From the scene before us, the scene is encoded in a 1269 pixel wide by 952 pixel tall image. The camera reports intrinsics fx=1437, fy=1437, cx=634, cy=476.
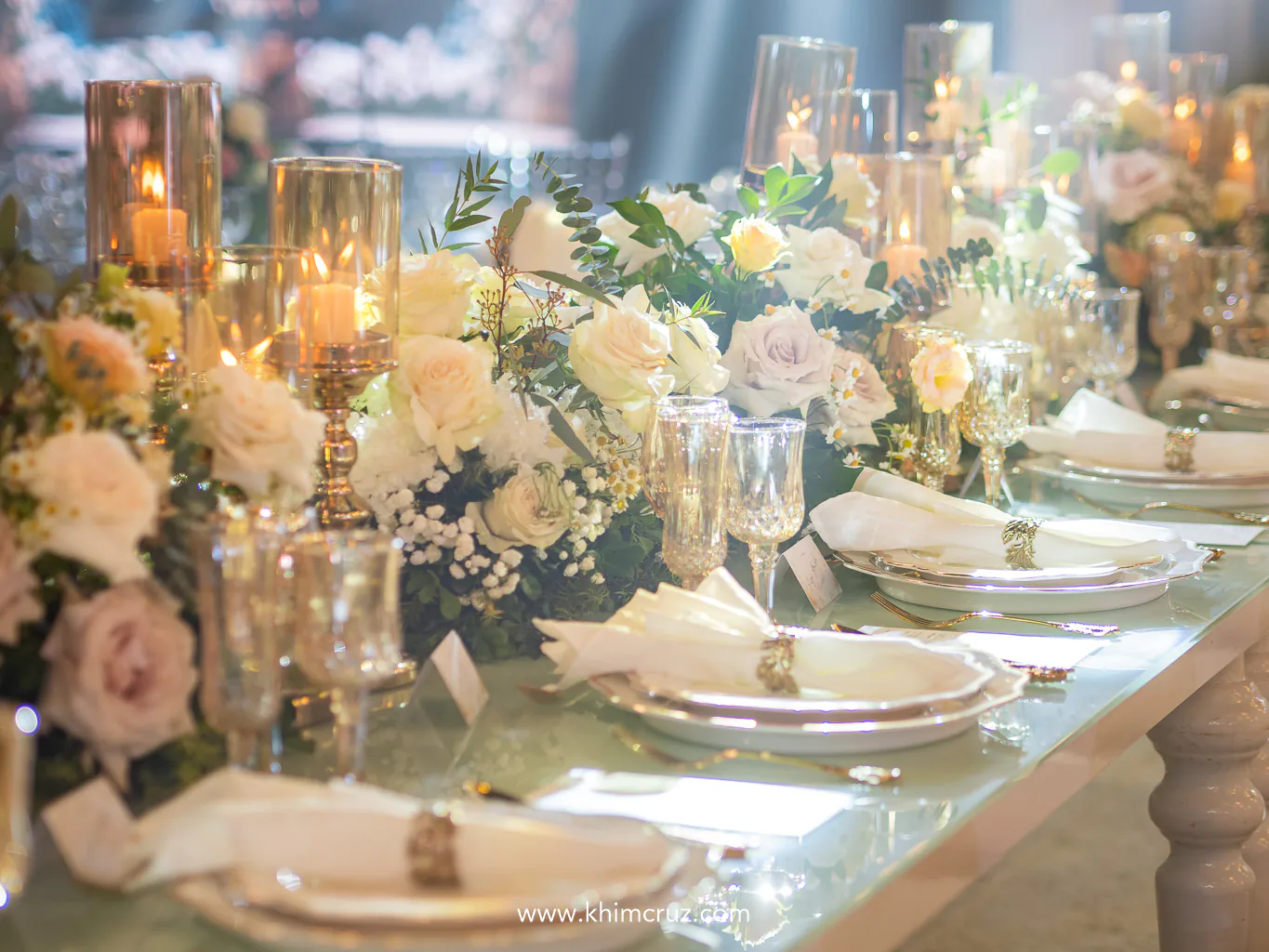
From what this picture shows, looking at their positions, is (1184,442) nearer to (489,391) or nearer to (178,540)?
(489,391)

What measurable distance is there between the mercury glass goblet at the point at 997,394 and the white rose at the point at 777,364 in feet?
0.89

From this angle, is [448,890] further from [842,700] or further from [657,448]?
[657,448]

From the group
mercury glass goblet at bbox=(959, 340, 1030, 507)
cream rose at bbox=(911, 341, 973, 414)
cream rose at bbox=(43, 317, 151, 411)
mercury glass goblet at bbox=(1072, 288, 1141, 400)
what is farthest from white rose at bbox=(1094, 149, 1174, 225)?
cream rose at bbox=(43, 317, 151, 411)

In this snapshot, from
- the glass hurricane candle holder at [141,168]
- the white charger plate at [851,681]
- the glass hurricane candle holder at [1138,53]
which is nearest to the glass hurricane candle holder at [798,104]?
the glass hurricane candle holder at [141,168]

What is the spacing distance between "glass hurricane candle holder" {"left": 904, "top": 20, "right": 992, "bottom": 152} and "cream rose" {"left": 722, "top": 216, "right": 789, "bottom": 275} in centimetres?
112

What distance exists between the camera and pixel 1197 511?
1.91m

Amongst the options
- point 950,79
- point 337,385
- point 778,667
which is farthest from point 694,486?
point 950,79

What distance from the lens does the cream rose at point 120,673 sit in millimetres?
866

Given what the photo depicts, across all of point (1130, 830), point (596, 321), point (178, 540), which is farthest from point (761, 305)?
point (1130, 830)

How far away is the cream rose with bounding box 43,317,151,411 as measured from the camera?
2.95ft

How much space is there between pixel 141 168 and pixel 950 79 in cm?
174

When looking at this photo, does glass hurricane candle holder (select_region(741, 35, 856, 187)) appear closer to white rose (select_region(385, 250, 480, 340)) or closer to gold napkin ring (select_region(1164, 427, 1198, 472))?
gold napkin ring (select_region(1164, 427, 1198, 472))

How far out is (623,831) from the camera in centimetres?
79

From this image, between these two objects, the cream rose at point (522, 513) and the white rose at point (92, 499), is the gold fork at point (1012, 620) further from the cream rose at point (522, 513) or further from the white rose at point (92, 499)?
the white rose at point (92, 499)
